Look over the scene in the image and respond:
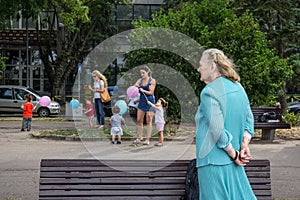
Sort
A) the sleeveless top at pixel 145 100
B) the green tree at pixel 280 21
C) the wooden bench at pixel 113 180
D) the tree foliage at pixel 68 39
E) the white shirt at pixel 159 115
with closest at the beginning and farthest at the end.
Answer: the wooden bench at pixel 113 180 < the sleeveless top at pixel 145 100 < the white shirt at pixel 159 115 < the green tree at pixel 280 21 < the tree foliage at pixel 68 39

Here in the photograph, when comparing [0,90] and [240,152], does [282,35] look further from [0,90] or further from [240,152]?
[240,152]

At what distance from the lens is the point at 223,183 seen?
4.17 m

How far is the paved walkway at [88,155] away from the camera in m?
8.54

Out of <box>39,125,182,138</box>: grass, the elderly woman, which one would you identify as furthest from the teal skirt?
<box>39,125,182,138</box>: grass

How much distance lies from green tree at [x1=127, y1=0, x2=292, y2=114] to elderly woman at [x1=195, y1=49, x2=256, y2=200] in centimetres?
1487

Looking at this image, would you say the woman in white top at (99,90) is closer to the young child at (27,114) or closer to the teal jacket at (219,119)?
the young child at (27,114)

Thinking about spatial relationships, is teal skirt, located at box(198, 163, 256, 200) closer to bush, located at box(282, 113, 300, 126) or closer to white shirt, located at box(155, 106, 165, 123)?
white shirt, located at box(155, 106, 165, 123)

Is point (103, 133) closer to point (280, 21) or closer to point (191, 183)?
point (280, 21)

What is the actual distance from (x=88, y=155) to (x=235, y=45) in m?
9.01

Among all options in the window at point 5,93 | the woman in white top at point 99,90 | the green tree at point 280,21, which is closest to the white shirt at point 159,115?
the woman in white top at point 99,90

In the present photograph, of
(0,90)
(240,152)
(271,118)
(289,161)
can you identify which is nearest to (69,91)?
(0,90)

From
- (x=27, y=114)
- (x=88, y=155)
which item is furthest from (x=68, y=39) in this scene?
(x=88, y=155)

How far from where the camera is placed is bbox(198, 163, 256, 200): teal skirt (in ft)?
13.7

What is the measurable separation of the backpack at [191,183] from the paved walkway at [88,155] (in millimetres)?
3206
